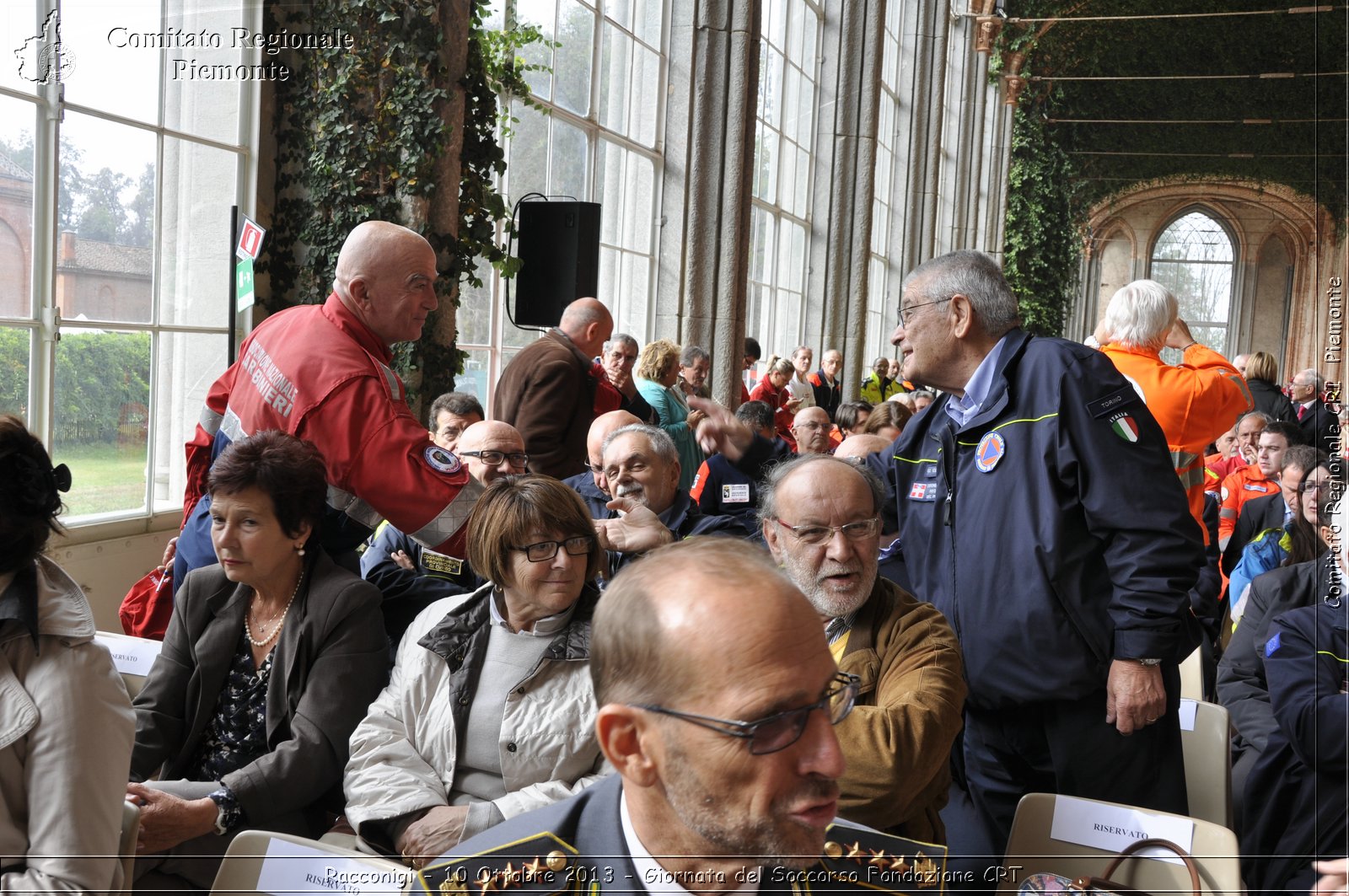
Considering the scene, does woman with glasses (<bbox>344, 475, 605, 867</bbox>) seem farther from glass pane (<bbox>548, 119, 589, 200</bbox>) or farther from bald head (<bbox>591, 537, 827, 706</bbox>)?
glass pane (<bbox>548, 119, 589, 200</bbox>)

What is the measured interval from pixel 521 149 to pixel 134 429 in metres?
3.70

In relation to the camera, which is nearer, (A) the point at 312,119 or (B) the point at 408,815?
(B) the point at 408,815

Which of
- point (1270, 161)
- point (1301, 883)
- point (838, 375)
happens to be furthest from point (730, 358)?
point (1270, 161)

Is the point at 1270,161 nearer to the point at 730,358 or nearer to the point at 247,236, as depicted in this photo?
the point at 730,358

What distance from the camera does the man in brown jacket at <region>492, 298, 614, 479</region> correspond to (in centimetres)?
544

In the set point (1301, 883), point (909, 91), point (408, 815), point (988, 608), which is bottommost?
point (408, 815)

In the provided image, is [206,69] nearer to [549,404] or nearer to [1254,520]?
[549,404]

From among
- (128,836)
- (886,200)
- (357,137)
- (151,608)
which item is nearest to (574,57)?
(357,137)

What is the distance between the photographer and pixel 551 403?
544 centimetres

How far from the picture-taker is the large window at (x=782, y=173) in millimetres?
13586

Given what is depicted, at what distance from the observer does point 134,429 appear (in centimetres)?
538

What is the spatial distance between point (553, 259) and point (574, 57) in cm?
230

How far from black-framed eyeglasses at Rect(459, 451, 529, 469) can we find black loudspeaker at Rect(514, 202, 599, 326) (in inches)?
133

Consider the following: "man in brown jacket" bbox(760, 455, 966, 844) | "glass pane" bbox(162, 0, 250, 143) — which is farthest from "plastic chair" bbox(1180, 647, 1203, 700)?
"glass pane" bbox(162, 0, 250, 143)
